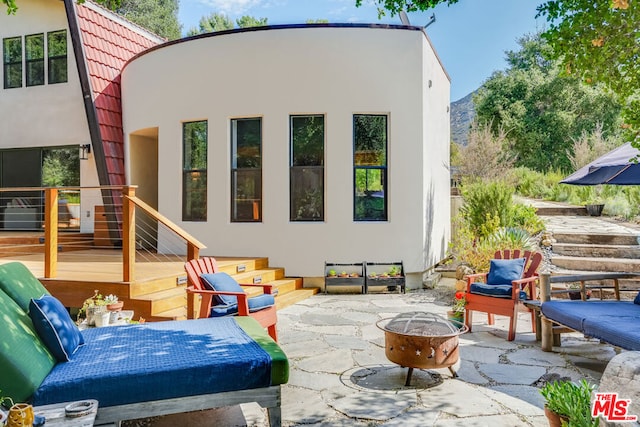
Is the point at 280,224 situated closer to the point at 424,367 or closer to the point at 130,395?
the point at 424,367

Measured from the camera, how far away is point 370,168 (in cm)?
826

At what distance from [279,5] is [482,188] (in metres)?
19.1

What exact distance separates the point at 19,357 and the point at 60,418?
0.55 meters

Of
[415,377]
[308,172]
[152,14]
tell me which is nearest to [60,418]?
[415,377]

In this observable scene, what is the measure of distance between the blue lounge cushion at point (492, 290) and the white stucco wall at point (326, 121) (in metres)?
2.60

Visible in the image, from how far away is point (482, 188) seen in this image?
31.9 ft

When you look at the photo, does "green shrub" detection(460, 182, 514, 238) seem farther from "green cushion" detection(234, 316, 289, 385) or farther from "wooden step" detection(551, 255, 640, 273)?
"green cushion" detection(234, 316, 289, 385)

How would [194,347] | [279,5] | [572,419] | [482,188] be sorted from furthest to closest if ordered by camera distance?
[279,5]
[482,188]
[194,347]
[572,419]

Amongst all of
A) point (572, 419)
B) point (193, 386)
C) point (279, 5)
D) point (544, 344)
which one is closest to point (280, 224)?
point (544, 344)

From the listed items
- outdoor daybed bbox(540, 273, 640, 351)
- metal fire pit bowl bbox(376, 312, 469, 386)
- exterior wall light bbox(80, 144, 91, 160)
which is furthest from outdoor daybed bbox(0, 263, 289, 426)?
exterior wall light bbox(80, 144, 91, 160)

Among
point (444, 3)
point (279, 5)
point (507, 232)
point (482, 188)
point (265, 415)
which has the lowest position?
point (265, 415)

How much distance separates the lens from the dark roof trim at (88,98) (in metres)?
9.29

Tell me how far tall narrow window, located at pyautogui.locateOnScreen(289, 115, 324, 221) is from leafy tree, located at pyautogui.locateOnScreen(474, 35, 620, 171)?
16.0 metres

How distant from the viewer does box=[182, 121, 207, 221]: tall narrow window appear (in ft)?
28.9
